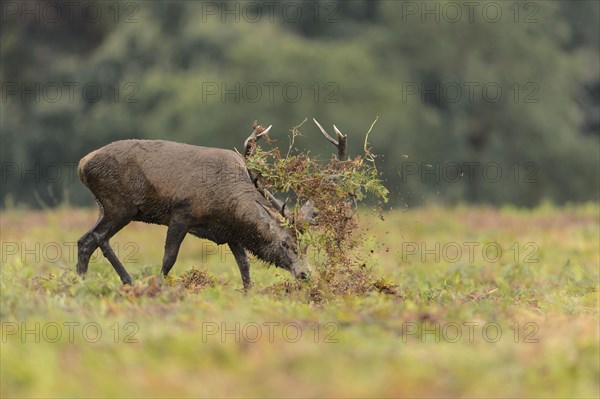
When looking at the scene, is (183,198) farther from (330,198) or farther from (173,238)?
(330,198)

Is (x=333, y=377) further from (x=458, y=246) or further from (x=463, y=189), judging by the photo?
(x=463, y=189)

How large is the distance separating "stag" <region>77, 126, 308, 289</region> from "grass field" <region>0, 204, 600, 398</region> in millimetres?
495

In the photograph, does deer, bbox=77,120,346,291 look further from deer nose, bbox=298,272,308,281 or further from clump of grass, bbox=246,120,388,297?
clump of grass, bbox=246,120,388,297

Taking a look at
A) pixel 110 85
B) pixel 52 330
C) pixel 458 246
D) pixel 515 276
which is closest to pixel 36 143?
pixel 110 85

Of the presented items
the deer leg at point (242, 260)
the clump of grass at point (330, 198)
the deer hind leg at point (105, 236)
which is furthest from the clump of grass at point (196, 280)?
the clump of grass at point (330, 198)

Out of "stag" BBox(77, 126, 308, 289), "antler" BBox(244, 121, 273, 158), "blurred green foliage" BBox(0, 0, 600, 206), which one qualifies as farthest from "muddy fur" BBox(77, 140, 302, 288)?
"blurred green foliage" BBox(0, 0, 600, 206)

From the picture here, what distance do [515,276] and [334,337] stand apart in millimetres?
7322

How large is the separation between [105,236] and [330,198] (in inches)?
99.8

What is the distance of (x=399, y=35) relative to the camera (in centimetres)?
4569

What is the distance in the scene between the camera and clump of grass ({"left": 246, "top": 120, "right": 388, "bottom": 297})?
1232cm

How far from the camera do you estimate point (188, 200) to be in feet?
40.5

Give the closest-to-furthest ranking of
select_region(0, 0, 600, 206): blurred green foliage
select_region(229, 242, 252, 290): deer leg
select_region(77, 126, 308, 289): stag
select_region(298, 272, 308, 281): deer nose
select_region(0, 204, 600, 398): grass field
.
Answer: select_region(0, 204, 600, 398): grass field
select_region(298, 272, 308, 281): deer nose
select_region(77, 126, 308, 289): stag
select_region(229, 242, 252, 290): deer leg
select_region(0, 0, 600, 206): blurred green foliage

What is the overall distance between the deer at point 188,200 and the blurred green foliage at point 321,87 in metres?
26.0

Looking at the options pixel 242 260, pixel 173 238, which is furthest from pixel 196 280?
pixel 242 260
